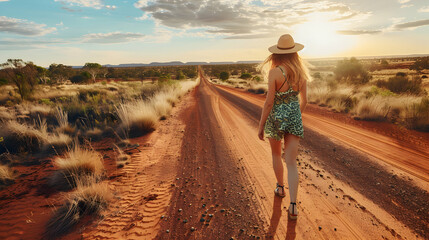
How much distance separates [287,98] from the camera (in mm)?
2523

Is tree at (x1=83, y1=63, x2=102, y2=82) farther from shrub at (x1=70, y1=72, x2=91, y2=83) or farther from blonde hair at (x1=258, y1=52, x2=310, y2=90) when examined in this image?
blonde hair at (x1=258, y1=52, x2=310, y2=90)

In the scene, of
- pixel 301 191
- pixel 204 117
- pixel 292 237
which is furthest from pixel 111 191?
pixel 204 117

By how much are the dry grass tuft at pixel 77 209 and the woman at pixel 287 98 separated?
272 centimetres

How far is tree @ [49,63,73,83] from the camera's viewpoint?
3766 cm

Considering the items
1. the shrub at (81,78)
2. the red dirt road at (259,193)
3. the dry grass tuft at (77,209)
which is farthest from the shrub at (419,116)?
the shrub at (81,78)

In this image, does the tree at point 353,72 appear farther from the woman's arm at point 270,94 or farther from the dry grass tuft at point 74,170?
the dry grass tuft at point 74,170

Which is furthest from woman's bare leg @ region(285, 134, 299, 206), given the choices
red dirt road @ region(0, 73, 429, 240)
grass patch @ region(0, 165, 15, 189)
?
grass patch @ region(0, 165, 15, 189)

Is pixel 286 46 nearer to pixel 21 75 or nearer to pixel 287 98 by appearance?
pixel 287 98

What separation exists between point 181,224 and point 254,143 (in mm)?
3571

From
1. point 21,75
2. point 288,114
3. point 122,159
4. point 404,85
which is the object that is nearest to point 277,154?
point 288,114

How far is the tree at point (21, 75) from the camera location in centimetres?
1414

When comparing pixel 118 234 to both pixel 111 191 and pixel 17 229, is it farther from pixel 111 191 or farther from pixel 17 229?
→ pixel 17 229

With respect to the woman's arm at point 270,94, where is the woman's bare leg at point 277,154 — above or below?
below

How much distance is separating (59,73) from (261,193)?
156ft
